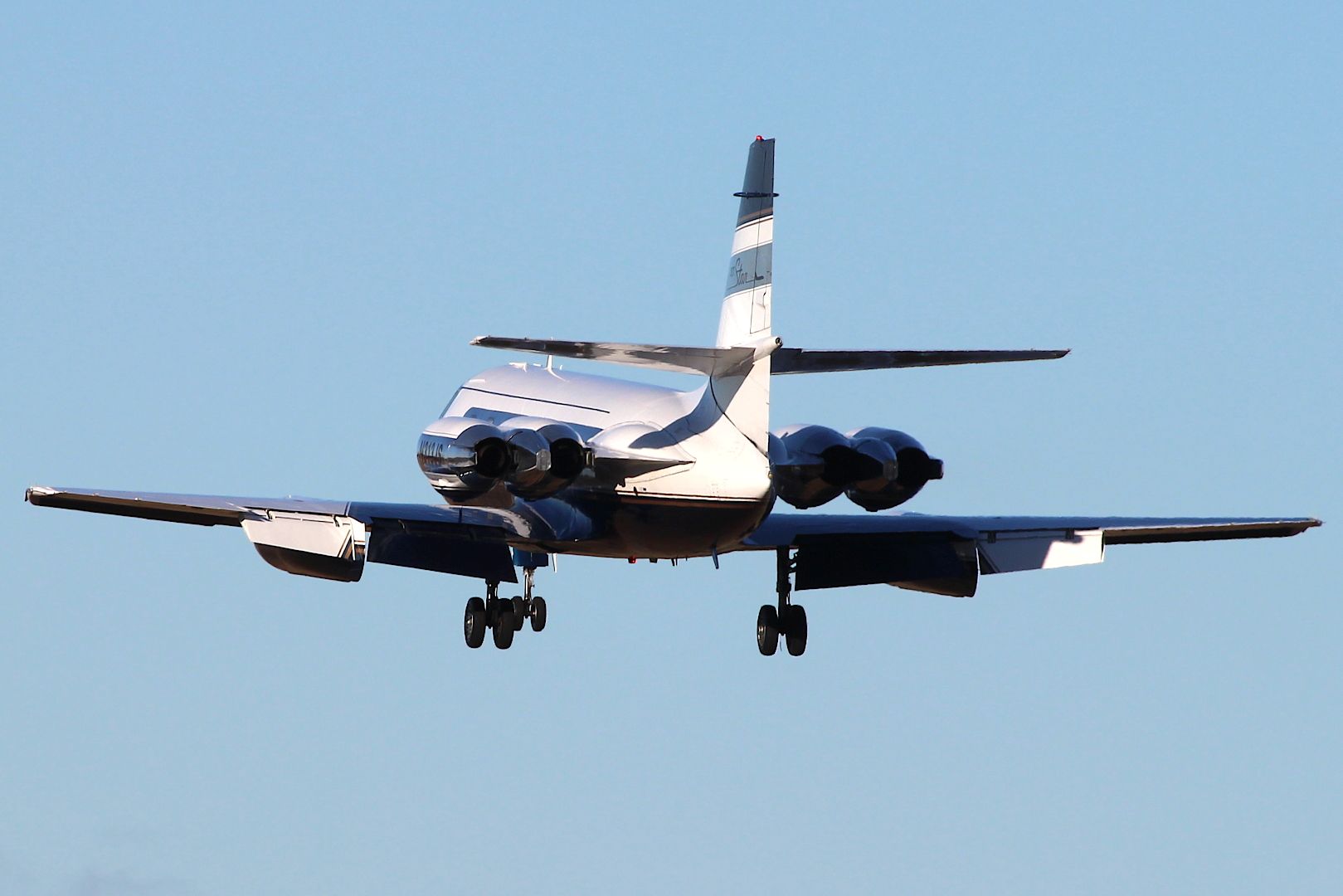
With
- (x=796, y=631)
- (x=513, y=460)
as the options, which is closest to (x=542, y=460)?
(x=513, y=460)

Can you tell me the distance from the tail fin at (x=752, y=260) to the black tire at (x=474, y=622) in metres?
8.37

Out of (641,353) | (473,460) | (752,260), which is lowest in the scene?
(473,460)

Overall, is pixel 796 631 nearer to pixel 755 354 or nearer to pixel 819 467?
pixel 819 467

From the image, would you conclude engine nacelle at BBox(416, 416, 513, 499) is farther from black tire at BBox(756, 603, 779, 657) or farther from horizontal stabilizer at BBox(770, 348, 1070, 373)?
black tire at BBox(756, 603, 779, 657)

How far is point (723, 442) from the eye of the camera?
123 feet

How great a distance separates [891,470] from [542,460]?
5261 millimetres

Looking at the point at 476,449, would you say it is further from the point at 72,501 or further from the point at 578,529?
the point at 72,501

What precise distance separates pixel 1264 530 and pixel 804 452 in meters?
8.21

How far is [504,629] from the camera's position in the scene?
44.7m

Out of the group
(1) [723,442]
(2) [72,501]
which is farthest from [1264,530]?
(2) [72,501]

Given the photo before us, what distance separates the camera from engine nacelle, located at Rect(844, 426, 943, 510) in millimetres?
38688

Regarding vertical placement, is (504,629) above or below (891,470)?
below

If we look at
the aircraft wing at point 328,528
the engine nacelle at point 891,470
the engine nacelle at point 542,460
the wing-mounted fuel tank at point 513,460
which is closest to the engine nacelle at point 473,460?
the wing-mounted fuel tank at point 513,460

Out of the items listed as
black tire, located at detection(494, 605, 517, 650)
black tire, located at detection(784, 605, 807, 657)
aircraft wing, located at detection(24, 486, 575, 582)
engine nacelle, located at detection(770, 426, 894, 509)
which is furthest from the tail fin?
black tire, located at detection(494, 605, 517, 650)
